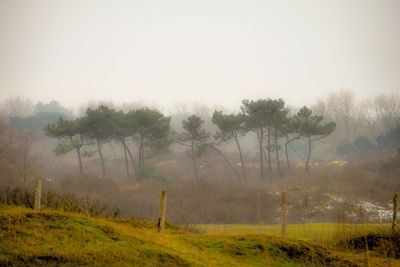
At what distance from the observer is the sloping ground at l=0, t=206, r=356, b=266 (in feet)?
27.3

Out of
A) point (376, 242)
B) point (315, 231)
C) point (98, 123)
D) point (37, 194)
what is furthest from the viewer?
point (98, 123)

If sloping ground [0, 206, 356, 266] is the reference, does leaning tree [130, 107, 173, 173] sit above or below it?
above

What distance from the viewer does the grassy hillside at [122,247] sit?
8344 mm

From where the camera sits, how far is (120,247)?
9359 mm

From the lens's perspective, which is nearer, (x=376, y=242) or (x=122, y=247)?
(x=122, y=247)

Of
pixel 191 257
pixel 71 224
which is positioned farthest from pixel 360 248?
pixel 71 224

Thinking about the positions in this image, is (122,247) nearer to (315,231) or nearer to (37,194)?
(37,194)

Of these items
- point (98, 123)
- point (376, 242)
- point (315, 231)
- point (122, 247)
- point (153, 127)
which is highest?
point (98, 123)

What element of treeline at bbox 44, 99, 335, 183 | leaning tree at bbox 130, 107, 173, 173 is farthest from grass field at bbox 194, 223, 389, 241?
treeline at bbox 44, 99, 335, 183

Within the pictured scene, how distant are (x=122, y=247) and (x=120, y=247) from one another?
0.17 feet

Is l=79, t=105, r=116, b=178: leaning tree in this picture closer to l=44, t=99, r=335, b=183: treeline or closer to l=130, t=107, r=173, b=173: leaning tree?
l=44, t=99, r=335, b=183: treeline

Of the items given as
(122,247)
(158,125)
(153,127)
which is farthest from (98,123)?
(122,247)

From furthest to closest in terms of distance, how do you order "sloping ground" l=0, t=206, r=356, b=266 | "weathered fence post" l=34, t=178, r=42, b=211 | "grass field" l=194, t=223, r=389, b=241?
"grass field" l=194, t=223, r=389, b=241
"weathered fence post" l=34, t=178, r=42, b=211
"sloping ground" l=0, t=206, r=356, b=266

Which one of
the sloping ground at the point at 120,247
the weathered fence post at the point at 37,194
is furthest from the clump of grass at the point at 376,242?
the weathered fence post at the point at 37,194
